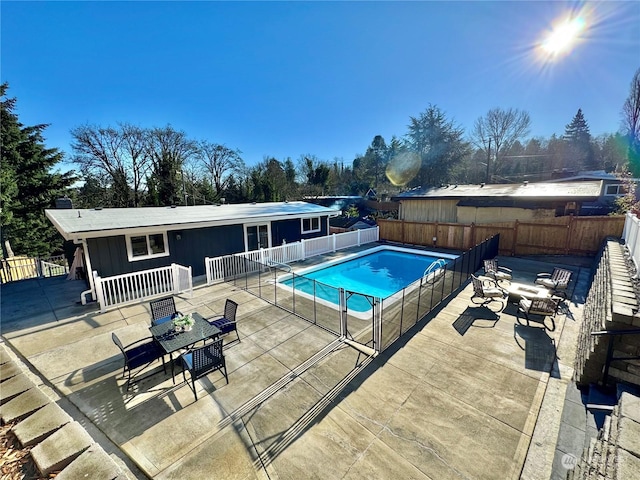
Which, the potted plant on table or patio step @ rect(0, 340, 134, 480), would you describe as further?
the potted plant on table

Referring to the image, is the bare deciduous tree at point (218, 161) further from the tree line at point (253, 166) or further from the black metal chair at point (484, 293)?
the black metal chair at point (484, 293)

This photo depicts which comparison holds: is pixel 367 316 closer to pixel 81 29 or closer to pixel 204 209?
pixel 204 209

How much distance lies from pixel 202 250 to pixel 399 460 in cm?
997

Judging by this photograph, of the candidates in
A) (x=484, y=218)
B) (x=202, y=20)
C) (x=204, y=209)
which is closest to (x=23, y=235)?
(x=204, y=209)

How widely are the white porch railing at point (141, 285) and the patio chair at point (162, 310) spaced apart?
2.33 meters

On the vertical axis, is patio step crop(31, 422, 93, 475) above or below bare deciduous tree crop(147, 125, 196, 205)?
below

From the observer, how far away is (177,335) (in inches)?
194

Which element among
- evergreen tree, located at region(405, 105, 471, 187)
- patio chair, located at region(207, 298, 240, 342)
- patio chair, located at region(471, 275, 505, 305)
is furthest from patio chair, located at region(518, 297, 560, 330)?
evergreen tree, located at region(405, 105, 471, 187)

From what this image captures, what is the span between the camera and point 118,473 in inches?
115

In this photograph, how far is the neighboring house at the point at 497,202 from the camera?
13773mm

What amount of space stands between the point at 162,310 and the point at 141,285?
10.1ft

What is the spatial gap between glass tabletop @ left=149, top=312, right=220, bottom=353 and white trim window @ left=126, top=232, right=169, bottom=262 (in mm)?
5377

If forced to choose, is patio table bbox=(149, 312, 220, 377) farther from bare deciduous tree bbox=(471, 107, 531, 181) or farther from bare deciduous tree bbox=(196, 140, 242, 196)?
bare deciduous tree bbox=(471, 107, 531, 181)

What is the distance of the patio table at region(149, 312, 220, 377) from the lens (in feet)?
15.0
